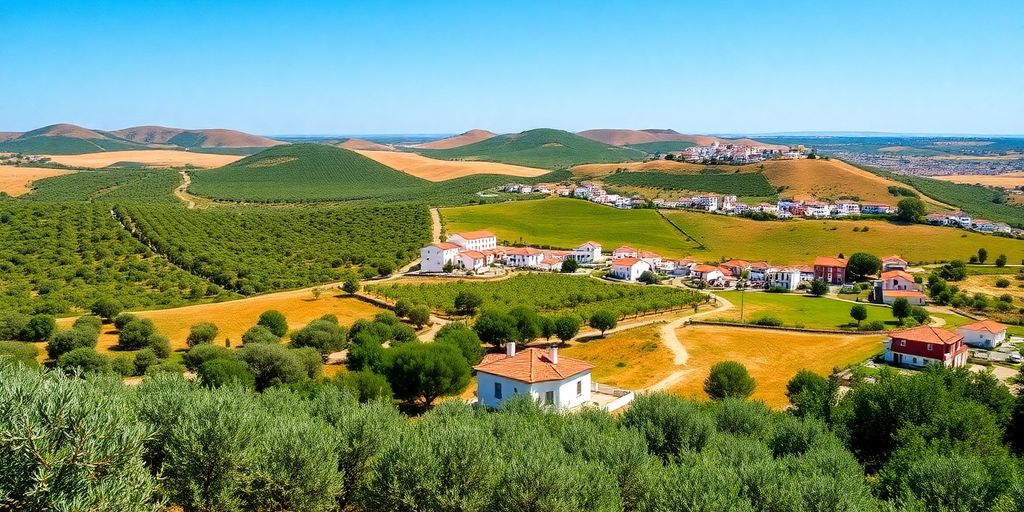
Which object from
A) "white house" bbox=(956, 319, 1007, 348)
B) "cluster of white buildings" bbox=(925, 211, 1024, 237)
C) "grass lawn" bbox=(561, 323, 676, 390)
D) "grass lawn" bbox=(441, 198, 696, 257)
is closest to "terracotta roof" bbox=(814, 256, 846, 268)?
"grass lawn" bbox=(441, 198, 696, 257)

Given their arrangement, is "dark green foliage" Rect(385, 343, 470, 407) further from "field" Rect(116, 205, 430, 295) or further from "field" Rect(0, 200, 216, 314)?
"field" Rect(116, 205, 430, 295)

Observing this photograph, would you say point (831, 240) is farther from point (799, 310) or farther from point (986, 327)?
point (986, 327)

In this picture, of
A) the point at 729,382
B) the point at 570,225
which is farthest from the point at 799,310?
the point at 570,225

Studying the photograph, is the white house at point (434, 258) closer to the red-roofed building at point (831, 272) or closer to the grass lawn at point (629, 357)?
the grass lawn at point (629, 357)

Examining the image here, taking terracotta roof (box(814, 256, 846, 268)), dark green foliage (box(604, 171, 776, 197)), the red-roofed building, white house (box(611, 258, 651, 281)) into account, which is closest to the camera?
white house (box(611, 258, 651, 281))

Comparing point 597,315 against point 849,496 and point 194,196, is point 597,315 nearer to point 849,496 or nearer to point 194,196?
point 849,496

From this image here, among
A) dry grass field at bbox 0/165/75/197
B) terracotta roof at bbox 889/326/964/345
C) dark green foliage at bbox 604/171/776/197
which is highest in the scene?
dry grass field at bbox 0/165/75/197

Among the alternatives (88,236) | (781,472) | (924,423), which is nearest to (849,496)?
(781,472)

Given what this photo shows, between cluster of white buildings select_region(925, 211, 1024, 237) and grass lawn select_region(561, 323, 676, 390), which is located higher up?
cluster of white buildings select_region(925, 211, 1024, 237)

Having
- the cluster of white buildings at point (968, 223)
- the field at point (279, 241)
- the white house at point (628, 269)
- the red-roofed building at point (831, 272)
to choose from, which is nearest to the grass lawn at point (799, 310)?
the red-roofed building at point (831, 272)

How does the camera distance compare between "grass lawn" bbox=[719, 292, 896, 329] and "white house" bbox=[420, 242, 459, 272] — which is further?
"white house" bbox=[420, 242, 459, 272]
